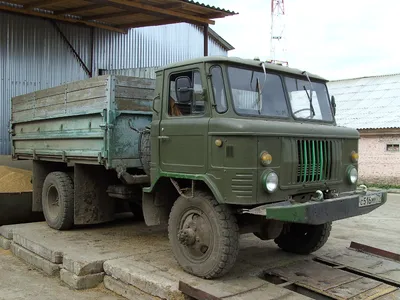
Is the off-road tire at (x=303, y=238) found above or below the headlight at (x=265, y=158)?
below

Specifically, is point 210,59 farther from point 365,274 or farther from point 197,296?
point 365,274

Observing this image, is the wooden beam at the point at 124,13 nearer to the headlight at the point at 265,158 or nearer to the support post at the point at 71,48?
the support post at the point at 71,48

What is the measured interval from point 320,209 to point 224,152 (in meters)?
1.15

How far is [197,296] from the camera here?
185 inches

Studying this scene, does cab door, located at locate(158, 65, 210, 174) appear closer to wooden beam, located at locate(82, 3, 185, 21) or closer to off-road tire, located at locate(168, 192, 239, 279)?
off-road tire, located at locate(168, 192, 239, 279)

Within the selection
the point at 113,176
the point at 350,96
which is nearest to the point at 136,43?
the point at 113,176

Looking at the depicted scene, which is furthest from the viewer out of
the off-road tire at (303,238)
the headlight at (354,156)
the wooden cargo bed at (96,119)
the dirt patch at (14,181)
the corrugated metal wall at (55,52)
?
the corrugated metal wall at (55,52)

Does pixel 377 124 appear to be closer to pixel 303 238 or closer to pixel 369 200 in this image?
pixel 303 238

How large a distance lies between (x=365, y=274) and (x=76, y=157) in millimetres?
4479

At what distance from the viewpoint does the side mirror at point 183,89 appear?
5.21 m

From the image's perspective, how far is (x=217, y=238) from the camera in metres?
4.92

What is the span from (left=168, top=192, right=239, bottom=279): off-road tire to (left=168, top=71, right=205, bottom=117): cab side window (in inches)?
38.1

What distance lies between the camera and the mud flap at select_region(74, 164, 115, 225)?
7.42m

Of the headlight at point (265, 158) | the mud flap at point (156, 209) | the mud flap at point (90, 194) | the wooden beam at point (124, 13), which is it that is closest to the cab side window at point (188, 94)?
the headlight at point (265, 158)
